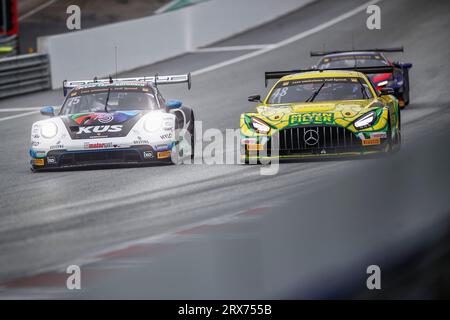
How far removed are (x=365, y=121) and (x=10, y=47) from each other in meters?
17.9

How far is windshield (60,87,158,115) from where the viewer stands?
521 inches

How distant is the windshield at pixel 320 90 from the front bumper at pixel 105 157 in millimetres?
1699

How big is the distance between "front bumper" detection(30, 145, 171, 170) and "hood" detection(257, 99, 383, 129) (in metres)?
1.29

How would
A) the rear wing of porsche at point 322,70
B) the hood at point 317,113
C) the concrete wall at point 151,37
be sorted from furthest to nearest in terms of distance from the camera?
the concrete wall at point 151,37 → the rear wing of porsche at point 322,70 → the hood at point 317,113

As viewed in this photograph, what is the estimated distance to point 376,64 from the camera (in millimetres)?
19641

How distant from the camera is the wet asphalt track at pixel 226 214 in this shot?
13.2 feet

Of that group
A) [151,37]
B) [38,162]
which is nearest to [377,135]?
[38,162]

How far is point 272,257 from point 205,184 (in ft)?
21.2

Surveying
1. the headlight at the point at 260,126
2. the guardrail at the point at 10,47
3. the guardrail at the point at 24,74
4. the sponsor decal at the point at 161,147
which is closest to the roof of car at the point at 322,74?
A: the headlight at the point at 260,126

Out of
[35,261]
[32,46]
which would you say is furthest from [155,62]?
[35,261]

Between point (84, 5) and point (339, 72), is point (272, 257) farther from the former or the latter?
point (84, 5)

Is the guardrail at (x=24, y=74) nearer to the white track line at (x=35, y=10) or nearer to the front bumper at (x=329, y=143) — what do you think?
the front bumper at (x=329, y=143)

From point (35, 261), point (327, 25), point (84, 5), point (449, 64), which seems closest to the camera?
point (35, 261)

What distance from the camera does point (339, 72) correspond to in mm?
13633
